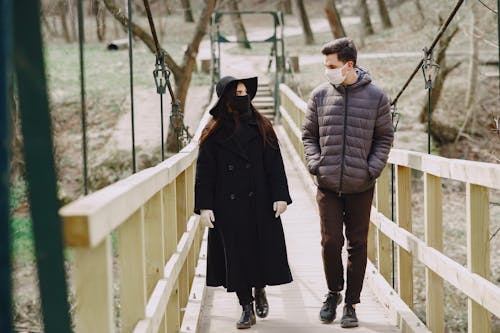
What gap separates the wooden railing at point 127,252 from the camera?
195 centimetres

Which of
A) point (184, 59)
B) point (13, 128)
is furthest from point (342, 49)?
point (184, 59)

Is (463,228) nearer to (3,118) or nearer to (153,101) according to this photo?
(153,101)

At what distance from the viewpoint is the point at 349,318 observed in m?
4.74

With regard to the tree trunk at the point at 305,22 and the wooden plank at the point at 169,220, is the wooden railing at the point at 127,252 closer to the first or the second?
the wooden plank at the point at 169,220

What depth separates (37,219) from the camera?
1556 mm

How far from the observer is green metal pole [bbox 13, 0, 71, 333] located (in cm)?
153

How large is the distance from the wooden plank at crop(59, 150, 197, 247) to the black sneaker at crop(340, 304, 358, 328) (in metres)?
1.93

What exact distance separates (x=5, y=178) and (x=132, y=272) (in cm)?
153

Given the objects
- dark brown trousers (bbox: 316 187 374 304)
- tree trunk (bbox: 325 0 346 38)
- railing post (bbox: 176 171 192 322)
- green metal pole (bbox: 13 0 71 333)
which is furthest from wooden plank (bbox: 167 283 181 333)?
tree trunk (bbox: 325 0 346 38)

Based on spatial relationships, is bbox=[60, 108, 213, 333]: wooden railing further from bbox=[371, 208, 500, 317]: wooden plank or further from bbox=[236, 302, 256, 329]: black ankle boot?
bbox=[371, 208, 500, 317]: wooden plank

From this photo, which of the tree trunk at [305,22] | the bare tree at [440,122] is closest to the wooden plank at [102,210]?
the bare tree at [440,122]

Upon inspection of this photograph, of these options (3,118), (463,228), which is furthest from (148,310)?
(463,228)

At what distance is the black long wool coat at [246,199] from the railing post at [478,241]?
4.16 ft

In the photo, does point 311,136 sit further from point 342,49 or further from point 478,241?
point 478,241
